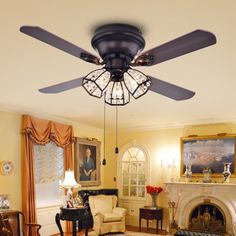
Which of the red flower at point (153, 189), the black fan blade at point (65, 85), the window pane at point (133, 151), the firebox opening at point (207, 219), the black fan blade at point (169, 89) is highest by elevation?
the black fan blade at point (65, 85)

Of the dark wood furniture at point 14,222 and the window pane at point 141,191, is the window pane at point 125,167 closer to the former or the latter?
the window pane at point 141,191

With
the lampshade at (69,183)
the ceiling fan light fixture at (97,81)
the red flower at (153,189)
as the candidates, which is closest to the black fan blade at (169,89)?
the ceiling fan light fixture at (97,81)

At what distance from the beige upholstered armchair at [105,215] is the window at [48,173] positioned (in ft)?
2.62

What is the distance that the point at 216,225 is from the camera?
6113mm

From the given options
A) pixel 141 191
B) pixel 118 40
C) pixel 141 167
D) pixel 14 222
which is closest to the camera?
pixel 118 40

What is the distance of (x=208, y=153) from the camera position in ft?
21.5

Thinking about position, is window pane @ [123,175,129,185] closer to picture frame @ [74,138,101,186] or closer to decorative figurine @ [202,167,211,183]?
picture frame @ [74,138,101,186]

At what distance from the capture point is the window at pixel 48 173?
5.91 metres

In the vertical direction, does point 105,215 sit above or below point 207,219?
above

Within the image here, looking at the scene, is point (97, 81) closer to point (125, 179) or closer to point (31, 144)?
point (31, 144)

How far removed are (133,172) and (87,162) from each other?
1254mm

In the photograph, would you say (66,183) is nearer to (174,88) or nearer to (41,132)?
(41,132)

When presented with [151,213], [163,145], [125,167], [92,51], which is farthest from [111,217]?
[92,51]

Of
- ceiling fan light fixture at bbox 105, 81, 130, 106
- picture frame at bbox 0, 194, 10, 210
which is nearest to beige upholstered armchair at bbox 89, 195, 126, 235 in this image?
picture frame at bbox 0, 194, 10, 210
